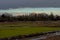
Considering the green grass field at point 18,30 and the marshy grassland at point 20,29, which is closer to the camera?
the green grass field at point 18,30

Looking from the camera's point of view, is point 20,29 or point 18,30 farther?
point 20,29

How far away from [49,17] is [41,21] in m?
5.37

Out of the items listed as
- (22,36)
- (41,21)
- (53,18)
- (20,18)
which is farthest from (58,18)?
(22,36)

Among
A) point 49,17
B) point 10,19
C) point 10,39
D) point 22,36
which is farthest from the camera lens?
point 49,17

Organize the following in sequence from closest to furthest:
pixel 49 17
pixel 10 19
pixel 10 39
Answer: pixel 10 39 → pixel 10 19 → pixel 49 17

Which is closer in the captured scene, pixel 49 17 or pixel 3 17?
pixel 3 17

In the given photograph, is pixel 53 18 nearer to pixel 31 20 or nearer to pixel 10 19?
pixel 31 20

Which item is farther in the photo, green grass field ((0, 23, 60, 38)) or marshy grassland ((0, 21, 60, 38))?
marshy grassland ((0, 21, 60, 38))

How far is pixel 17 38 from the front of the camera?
2767cm

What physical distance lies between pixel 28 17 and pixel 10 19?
5.97 m

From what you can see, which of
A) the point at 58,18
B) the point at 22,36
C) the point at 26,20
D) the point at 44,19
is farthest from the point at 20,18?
the point at 22,36

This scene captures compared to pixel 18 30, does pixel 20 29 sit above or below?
below

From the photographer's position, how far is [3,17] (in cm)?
6594

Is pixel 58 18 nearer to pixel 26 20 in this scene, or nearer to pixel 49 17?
pixel 49 17
